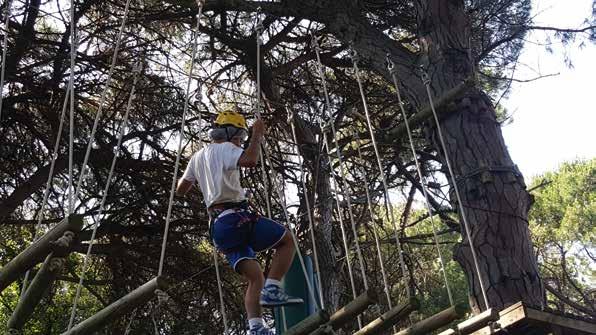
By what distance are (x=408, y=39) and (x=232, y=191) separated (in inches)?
116

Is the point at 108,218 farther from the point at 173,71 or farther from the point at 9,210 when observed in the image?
the point at 173,71

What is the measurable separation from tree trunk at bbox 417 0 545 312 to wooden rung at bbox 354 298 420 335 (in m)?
0.90

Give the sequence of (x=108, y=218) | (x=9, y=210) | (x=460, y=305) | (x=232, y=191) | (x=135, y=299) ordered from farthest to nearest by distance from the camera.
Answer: (x=108, y=218) → (x=9, y=210) → (x=232, y=191) → (x=460, y=305) → (x=135, y=299)

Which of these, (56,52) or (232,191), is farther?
(56,52)

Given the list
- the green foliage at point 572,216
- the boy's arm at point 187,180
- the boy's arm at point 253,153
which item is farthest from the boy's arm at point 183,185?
the green foliage at point 572,216

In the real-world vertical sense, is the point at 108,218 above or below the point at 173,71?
below

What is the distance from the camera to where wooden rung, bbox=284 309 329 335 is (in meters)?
2.35

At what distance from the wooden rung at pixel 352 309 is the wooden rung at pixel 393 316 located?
0.42ft

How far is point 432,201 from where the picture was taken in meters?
5.78

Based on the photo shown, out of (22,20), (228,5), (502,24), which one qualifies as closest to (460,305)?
(228,5)

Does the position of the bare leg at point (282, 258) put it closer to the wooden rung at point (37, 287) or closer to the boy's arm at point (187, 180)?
the boy's arm at point (187, 180)

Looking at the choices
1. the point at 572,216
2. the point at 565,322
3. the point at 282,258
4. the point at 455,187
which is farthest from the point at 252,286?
the point at 572,216

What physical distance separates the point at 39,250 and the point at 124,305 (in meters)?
0.29

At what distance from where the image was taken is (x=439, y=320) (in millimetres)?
2506
